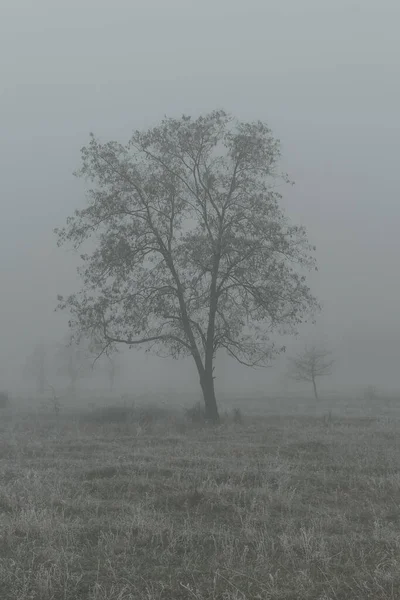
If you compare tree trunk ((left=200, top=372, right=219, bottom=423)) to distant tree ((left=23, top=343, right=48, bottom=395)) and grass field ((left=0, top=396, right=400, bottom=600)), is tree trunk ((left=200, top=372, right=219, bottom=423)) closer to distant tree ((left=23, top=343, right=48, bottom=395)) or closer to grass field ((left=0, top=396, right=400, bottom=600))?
grass field ((left=0, top=396, right=400, bottom=600))

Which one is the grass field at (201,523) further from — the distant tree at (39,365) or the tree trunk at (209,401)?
the distant tree at (39,365)

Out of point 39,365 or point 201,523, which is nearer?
point 201,523

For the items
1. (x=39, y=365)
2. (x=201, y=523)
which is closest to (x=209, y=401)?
(x=201, y=523)

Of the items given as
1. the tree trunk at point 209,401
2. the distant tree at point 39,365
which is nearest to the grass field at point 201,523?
the tree trunk at point 209,401

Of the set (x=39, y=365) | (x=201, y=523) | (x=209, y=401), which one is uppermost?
(x=39, y=365)

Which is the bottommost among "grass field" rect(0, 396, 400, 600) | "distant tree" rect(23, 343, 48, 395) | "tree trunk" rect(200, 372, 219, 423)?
"grass field" rect(0, 396, 400, 600)

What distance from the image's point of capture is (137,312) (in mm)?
20953

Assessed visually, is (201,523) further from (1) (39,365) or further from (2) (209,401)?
(1) (39,365)

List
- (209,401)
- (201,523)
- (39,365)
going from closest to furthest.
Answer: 1. (201,523)
2. (209,401)
3. (39,365)

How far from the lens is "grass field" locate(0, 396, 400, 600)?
4.88 m

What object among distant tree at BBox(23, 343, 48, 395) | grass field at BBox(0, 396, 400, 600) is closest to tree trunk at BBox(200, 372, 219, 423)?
grass field at BBox(0, 396, 400, 600)

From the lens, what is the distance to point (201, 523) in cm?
675

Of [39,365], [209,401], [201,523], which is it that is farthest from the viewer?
[39,365]

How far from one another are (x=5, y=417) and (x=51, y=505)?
20.1 metres
